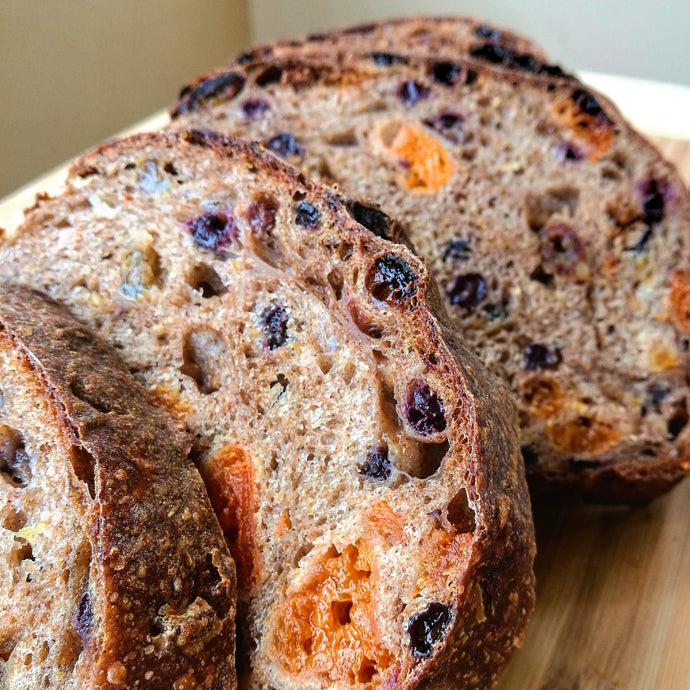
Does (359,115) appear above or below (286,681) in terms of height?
above

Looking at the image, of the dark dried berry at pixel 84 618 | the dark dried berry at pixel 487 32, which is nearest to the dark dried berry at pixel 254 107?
the dark dried berry at pixel 487 32

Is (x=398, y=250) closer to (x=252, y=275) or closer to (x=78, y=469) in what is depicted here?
(x=252, y=275)

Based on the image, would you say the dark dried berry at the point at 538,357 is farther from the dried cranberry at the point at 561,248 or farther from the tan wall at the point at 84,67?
the tan wall at the point at 84,67

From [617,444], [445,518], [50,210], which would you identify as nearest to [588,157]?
[617,444]

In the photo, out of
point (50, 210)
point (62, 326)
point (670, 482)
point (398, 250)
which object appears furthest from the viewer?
point (670, 482)

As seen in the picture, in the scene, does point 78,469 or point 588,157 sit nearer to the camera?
point 78,469

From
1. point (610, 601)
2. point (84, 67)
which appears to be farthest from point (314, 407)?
point (84, 67)

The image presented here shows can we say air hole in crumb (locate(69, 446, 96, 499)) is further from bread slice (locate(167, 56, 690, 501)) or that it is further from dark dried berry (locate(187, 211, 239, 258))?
bread slice (locate(167, 56, 690, 501))
